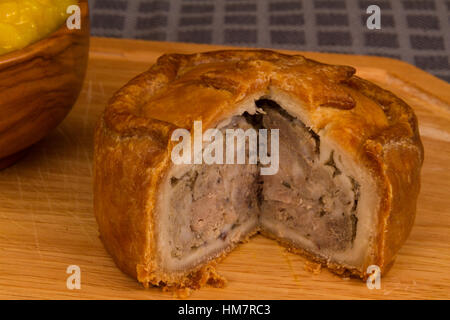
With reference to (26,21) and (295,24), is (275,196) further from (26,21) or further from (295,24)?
(295,24)

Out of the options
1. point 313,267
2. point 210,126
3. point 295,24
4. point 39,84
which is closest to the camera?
point 210,126

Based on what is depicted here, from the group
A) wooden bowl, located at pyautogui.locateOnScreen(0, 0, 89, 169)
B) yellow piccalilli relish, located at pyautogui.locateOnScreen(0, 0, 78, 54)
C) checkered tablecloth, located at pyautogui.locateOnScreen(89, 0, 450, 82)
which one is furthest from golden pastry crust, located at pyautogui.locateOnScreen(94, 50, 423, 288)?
checkered tablecloth, located at pyautogui.locateOnScreen(89, 0, 450, 82)

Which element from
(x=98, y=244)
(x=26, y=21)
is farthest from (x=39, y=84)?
(x=98, y=244)

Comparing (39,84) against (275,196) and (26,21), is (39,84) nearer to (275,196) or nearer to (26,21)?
(26,21)

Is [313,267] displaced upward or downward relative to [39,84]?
downward

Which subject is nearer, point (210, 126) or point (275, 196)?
point (210, 126)

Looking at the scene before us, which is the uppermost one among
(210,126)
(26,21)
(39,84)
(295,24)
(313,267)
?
(295,24)

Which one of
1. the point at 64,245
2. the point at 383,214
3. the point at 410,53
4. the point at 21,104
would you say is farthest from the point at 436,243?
the point at 410,53

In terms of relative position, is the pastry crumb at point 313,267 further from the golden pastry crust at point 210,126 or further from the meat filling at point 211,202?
the meat filling at point 211,202

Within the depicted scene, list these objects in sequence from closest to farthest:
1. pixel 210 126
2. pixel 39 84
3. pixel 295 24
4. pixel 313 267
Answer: pixel 210 126, pixel 313 267, pixel 39 84, pixel 295 24
